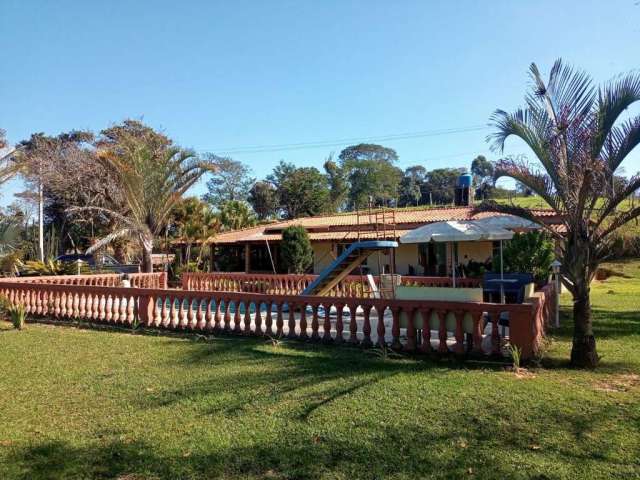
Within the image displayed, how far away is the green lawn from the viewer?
3717 millimetres

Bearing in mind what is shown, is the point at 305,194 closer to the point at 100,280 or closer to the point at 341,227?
the point at 341,227

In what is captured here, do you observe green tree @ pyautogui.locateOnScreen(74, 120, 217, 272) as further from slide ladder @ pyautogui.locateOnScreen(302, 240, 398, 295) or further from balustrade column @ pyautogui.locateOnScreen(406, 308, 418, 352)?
balustrade column @ pyautogui.locateOnScreen(406, 308, 418, 352)

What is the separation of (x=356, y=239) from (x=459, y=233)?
16180 mm

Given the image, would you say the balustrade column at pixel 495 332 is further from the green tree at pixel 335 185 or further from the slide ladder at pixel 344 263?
the green tree at pixel 335 185

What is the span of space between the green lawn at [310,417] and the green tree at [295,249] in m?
15.3

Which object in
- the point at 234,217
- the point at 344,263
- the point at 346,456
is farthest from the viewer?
the point at 234,217

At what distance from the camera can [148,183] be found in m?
17.5

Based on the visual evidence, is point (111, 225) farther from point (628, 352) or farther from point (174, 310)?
point (628, 352)

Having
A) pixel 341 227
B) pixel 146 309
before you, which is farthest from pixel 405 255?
pixel 146 309

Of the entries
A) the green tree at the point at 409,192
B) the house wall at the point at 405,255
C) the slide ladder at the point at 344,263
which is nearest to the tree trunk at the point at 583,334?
the slide ladder at the point at 344,263

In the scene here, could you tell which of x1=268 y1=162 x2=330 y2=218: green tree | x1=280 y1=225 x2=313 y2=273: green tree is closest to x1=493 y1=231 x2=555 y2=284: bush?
x1=280 y1=225 x2=313 y2=273: green tree

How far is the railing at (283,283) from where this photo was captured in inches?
545

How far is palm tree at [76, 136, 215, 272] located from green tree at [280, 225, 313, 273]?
584 cm

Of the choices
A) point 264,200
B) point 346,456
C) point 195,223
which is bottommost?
point 346,456
